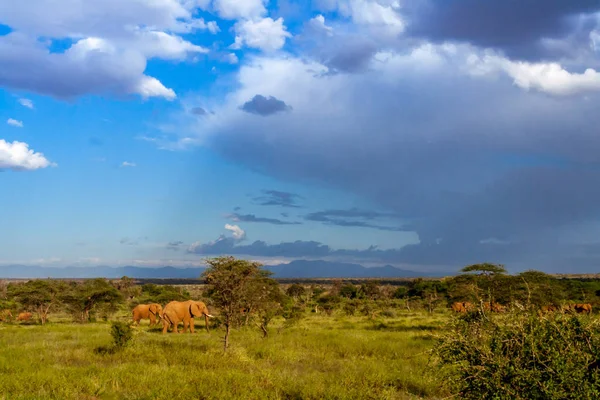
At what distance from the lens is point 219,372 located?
544 inches

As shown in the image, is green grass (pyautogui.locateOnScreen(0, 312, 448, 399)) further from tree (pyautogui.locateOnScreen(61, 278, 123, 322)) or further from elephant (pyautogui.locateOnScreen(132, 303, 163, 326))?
tree (pyautogui.locateOnScreen(61, 278, 123, 322))

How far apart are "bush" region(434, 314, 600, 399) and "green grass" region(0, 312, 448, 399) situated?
1.33 meters

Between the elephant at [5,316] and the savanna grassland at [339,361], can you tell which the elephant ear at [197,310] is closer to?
the savanna grassland at [339,361]

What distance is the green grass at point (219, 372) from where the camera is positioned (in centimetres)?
1140

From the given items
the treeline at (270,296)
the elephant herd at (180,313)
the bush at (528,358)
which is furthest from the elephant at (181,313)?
the bush at (528,358)

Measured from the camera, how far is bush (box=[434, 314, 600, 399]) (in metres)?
5.55

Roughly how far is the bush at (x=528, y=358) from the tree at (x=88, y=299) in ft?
131

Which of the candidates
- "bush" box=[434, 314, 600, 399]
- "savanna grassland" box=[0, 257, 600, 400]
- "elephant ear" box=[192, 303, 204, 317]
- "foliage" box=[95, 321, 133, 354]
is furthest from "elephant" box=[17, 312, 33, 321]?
"bush" box=[434, 314, 600, 399]

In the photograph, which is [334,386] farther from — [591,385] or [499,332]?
[591,385]

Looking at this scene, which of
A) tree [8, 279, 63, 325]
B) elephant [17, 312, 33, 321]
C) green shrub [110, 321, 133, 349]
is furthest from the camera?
elephant [17, 312, 33, 321]

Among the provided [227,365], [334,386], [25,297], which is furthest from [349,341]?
[25,297]

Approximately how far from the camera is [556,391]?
5.48 m

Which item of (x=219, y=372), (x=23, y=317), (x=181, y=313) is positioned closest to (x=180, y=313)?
(x=181, y=313)

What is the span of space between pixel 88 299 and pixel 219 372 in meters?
31.8
